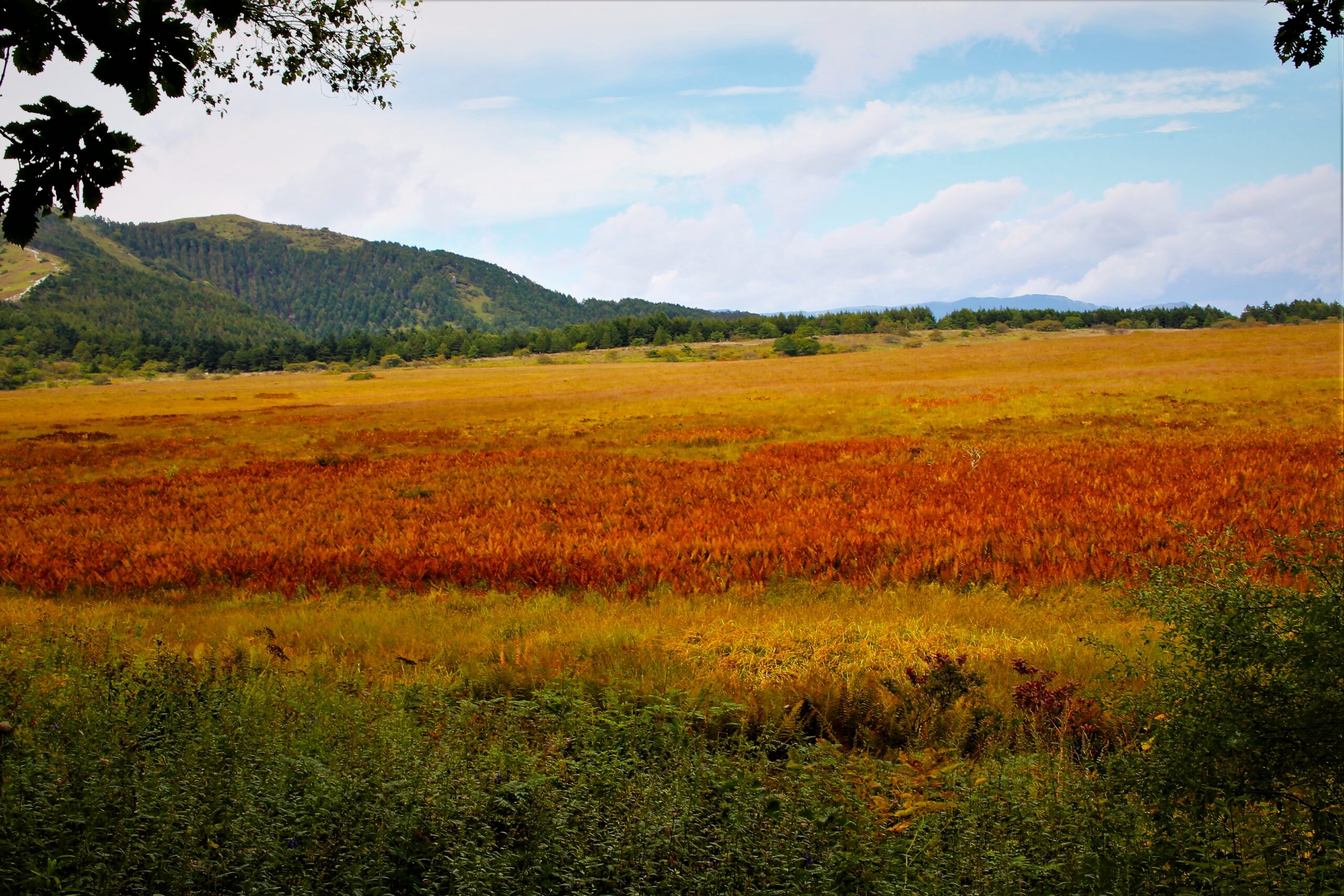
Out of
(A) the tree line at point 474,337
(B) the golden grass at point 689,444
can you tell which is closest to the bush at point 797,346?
(A) the tree line at point 474,337

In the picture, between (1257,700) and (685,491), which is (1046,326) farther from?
(1257,700)

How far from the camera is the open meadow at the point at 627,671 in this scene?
10.6ft

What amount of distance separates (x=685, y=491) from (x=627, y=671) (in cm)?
855

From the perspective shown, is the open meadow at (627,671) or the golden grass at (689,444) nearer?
the open meadow at (627,671)

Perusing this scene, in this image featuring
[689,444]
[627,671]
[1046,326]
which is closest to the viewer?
[627,671]

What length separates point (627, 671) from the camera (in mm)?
5941

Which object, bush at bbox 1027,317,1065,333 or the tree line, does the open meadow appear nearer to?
the tree line

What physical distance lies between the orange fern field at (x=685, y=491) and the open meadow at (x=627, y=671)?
0.11 m

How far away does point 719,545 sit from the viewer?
1005cm

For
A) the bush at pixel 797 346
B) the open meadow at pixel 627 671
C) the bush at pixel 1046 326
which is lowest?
the open meadow at pixel 627 671

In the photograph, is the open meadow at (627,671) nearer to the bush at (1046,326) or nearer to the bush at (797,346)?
the bush at (797,346)

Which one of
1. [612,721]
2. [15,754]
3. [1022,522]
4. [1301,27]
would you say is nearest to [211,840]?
[15,754]

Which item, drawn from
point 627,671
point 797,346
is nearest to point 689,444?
point 627,671

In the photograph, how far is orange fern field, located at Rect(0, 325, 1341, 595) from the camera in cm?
959
